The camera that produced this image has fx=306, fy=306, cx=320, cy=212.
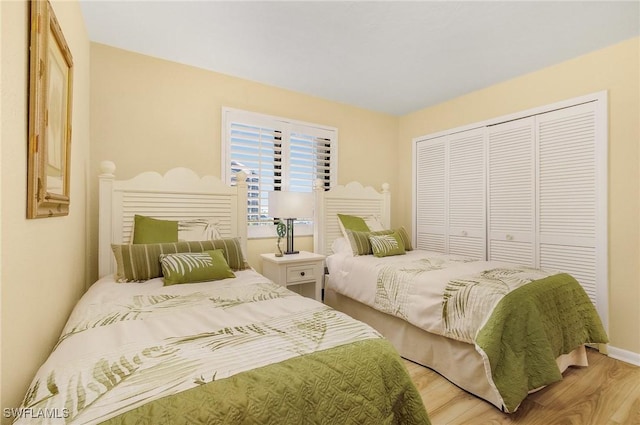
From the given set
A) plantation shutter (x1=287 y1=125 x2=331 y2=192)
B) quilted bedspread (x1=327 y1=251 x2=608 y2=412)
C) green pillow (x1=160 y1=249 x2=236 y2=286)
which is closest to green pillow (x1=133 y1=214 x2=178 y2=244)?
green pillow (x1=160 y1=249 x2=236 y2=286)

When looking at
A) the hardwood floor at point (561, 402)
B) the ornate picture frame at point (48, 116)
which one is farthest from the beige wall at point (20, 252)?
the hardwood floor at point (561, 402)

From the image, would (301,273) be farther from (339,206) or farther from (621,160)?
(621,160)

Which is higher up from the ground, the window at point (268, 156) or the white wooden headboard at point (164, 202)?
the window at point (268, 156)

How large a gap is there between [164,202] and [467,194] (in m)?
3.14

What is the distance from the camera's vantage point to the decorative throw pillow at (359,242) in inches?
119

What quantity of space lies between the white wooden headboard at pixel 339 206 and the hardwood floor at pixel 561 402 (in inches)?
62.8

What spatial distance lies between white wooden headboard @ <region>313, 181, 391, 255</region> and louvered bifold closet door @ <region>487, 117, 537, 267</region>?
1.19 m

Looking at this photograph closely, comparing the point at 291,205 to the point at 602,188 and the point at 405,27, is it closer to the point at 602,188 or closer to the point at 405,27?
the point at 405,27

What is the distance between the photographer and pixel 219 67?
2850 mm

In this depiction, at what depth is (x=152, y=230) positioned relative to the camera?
88.0 inches

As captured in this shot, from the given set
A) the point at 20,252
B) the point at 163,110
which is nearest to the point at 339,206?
the point at 163,110

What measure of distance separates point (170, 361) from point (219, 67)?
269 centimetres

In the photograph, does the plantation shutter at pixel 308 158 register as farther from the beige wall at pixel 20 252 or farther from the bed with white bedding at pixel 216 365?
the beige wall at pixel 20 252
